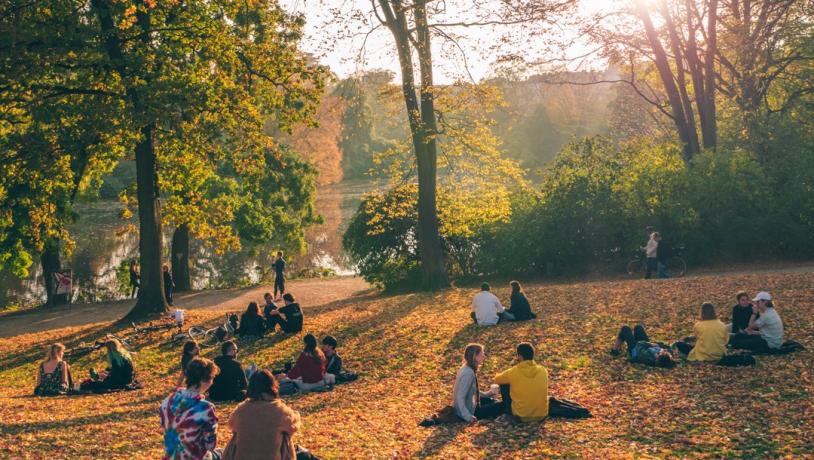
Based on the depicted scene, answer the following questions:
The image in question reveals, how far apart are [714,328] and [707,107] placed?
1934 centimetres

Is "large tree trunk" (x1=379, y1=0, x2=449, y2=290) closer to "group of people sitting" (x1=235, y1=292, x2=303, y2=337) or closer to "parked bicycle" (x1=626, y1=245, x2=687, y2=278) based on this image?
"parked bicycle" (x1=626, y1=245, x2=687, y2=278)

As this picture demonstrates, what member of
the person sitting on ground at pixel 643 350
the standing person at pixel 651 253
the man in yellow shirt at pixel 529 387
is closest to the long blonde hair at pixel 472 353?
the man in yellow shirt at pixel 529 387

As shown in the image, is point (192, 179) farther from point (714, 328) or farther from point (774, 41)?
point (774, 41)

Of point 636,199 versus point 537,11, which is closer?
point 537,11

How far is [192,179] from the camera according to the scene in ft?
80.3

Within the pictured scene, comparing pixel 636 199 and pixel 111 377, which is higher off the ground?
pixel 636 199

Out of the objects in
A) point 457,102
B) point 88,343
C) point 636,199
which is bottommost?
point 88,343

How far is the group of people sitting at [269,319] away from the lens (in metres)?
18.6

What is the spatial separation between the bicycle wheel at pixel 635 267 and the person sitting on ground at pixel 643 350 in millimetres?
11696

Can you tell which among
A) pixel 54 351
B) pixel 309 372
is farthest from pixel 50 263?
pixel 309 372

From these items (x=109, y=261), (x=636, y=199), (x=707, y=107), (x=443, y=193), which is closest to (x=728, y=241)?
(x=636, y=199)

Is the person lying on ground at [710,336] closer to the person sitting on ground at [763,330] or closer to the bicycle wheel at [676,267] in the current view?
the person sitting on ground at [763,330]

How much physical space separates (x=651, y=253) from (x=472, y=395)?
15230 mm

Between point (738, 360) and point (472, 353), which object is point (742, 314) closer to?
point (738, 360)
